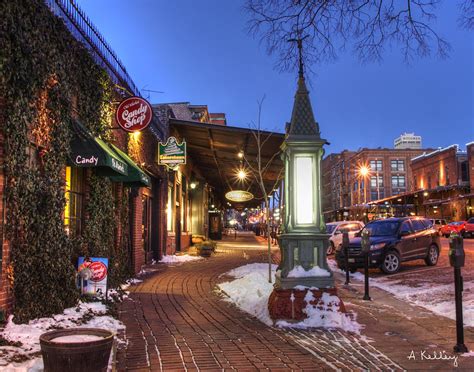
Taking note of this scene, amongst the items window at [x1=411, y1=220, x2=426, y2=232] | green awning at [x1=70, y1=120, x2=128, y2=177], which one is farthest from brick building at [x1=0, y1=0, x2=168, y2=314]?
window at [x1=411, y1=220, x2=426, y2=232]

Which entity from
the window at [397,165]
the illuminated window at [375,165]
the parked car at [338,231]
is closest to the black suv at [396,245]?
the parked car at [338,231]

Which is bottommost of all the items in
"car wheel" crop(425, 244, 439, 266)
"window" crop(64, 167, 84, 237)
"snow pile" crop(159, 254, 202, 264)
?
→ "snow pile" crop(159, 254, 202, 264)

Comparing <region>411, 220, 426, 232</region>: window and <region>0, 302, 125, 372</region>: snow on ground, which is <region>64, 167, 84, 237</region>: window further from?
<region>411, 220, 426, 232</region>: window

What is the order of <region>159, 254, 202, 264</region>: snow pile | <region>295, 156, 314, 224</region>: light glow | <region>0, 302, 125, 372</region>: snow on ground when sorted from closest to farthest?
1. <region>0, 302, 125, 372</region>: snow on ground
2. <region>295, 156, 314, 224</region>: light glow
3. <region>159, 254, 202, 264</region>: snow pile

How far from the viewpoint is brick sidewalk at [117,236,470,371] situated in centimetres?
527

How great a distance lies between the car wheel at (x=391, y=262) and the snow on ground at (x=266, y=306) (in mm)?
4331

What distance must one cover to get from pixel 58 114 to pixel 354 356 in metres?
5.68

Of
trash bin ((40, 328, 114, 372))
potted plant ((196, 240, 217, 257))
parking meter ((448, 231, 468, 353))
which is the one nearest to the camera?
trash bin ((40, 328, 114, 372))

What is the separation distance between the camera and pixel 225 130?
53.8 feet

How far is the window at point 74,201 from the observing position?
8.88 meters

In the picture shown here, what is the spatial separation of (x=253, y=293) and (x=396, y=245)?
6346 mm

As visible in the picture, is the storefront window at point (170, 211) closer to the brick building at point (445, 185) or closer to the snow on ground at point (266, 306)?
the snow on ground at point (266, 306)

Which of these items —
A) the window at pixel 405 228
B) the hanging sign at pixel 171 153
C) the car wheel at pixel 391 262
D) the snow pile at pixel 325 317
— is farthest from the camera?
the hanging sign at pixel 171 153

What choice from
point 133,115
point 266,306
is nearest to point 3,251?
point 266,306
